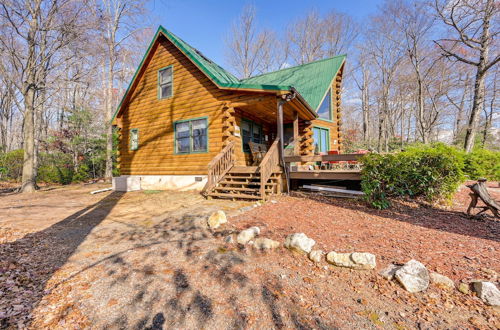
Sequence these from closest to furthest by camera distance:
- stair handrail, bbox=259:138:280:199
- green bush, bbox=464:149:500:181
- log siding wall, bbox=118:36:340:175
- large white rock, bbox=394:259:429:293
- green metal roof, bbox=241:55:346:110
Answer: large white rock, bbox=394:259:429:293, stair handrail, bbox=259:138:280:199, log siding wall, bbox=118:36:340:175, green bush, bbox=464:149:500:181, green metal roof, bbox=241:55:346:110

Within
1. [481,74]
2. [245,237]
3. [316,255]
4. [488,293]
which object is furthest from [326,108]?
[488,293]

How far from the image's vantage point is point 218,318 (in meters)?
1.88

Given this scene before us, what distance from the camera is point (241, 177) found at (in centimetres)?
702

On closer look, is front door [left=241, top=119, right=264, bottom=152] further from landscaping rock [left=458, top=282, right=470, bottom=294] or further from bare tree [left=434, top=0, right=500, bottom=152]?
bare tree [left=434, top=0, right=500, bottom=152]

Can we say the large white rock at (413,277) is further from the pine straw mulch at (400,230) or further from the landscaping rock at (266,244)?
the landscaping rock at (266,244)

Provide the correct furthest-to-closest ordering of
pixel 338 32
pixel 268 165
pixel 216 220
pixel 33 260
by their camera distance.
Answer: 1. pixel 338 32
2. pixel 268 165
3. pixel 216 220
4. pixel 33 260

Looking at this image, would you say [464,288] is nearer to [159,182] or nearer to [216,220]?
[216,220]

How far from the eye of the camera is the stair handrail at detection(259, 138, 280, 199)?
6168 millimetres

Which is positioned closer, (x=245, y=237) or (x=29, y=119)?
(x=245, y=237)

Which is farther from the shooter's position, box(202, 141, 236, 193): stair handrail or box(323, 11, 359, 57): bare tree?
box(323, 11, 359, 57): bare tree

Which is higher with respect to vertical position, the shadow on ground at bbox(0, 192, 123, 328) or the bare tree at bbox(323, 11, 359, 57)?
the bare tree at bbox(323, 11, 359, 57)

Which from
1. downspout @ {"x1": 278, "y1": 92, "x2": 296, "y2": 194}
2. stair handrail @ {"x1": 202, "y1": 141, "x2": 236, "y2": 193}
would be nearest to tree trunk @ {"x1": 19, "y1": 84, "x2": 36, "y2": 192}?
stair handrail @ {"x1": 202, "y1": 141, "x2": 236, "y2": 193}

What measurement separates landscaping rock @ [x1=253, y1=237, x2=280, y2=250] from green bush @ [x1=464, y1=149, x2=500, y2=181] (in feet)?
36.0

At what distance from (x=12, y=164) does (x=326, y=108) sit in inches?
879
